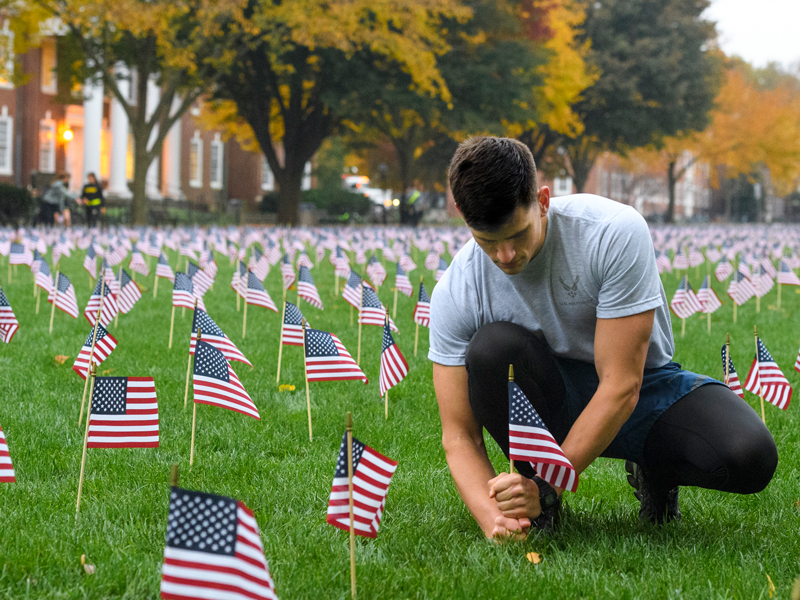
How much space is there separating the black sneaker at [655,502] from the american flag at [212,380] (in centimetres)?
182

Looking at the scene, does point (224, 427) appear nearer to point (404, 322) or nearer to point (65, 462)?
point (65, 462)

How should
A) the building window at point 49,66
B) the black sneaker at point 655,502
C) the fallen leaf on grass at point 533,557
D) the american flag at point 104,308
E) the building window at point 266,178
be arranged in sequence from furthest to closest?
the building window at point 266,178 < the building window at point 49,66 < the american flag at point 104,308 < the black sneaker at point 655,502 < the fallen leaf on grass at point 533,557

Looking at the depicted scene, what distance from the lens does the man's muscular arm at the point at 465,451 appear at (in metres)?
3.41

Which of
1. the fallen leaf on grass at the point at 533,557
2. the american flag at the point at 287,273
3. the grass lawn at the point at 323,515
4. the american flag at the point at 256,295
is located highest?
the american flag at the point at 256,295

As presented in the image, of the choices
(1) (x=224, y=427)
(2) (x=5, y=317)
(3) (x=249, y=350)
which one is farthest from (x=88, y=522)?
(3) (x=249, y=350)

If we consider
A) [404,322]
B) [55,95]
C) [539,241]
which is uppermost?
[55,95]

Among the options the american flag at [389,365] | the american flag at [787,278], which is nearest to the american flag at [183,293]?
the american flag at [389,365]

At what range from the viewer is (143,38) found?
2764cm

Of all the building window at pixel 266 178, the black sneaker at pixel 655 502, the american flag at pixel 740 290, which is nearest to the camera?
the black sneaker at pixel 655 502

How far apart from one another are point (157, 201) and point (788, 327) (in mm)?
35094

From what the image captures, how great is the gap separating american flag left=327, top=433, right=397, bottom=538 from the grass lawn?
0.22 m

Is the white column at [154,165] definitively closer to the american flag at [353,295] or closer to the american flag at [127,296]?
the american flag at [127,296]

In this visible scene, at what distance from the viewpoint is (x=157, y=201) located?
41625 mm

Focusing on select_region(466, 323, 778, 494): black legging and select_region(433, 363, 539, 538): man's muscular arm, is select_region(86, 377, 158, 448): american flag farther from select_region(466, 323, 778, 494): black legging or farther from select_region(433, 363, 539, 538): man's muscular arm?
select_region(466, 323, 778, 494): black legging
